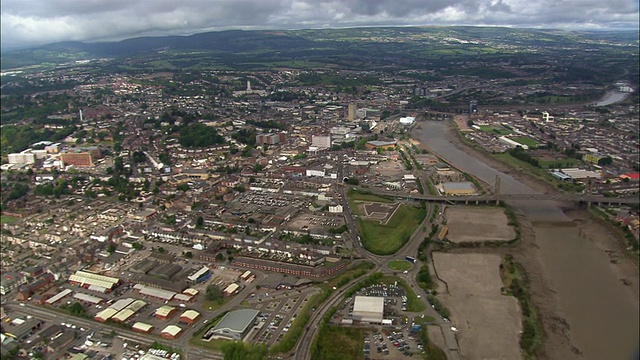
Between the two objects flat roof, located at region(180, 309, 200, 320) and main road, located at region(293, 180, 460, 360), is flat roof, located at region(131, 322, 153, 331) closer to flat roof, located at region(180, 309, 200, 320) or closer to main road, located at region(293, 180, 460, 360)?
flat roof, located at region(180, 309, 200, 320)

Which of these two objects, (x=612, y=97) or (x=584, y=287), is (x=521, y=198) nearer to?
(x=584, y=287)

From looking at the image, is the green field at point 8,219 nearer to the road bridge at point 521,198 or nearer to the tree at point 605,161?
the road bridge at point 521,198

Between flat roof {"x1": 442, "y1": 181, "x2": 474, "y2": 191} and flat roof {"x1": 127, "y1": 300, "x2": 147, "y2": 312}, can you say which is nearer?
flat roof {"x1": 127, "y1": 300, "x2": 147, "y2": 312}

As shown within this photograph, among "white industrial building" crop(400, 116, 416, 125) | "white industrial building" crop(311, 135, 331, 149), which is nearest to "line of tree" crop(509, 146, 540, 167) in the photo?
"white industrial building" crop(311, 135, 331, 149)

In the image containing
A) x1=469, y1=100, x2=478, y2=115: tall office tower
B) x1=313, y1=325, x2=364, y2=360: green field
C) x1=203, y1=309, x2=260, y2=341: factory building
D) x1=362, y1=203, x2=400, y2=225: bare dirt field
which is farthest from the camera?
x1=469, y1=100, x2=478, y2=115: tall office tower

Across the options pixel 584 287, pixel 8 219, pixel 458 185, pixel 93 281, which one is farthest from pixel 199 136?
pixel 584 287

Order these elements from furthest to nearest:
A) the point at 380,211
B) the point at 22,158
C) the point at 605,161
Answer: the point at 22,158 < the point at 605,161 < the point at 380,211
